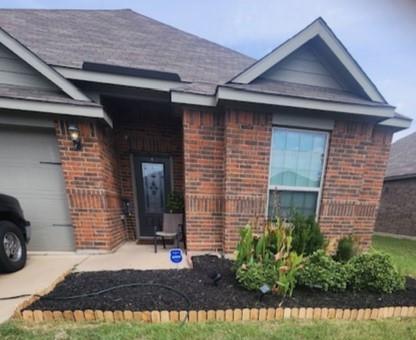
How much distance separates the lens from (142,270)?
2971mm

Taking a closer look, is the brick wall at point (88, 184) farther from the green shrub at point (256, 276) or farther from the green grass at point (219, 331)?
the green shrub at point (256, 276)

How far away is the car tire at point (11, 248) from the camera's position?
2.88 meters

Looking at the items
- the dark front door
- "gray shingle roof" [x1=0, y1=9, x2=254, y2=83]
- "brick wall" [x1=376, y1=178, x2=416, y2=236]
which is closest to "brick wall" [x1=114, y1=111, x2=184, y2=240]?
the dark front door

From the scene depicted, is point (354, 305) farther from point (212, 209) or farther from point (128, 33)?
point (128, 33)

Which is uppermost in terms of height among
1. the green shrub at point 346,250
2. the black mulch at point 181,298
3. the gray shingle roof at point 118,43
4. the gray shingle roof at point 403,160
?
the gray shingle roof at point 118,43

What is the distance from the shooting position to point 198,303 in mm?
2162

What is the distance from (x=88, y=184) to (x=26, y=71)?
228 cm

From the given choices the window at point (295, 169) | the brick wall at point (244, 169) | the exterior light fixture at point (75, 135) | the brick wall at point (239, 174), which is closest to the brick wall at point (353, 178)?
the brick wall at point (239, 174)

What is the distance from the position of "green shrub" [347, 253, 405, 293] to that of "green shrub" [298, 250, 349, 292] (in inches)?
6.0

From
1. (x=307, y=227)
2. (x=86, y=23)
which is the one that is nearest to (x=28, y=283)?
(x=307, y=227)

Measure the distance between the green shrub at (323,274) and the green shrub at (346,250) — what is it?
0.61 meters

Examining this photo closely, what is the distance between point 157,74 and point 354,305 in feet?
15.0

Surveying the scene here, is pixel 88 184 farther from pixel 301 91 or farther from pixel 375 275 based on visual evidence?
pixel 375 275

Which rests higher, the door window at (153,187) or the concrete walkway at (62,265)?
the door window at (153,187)
